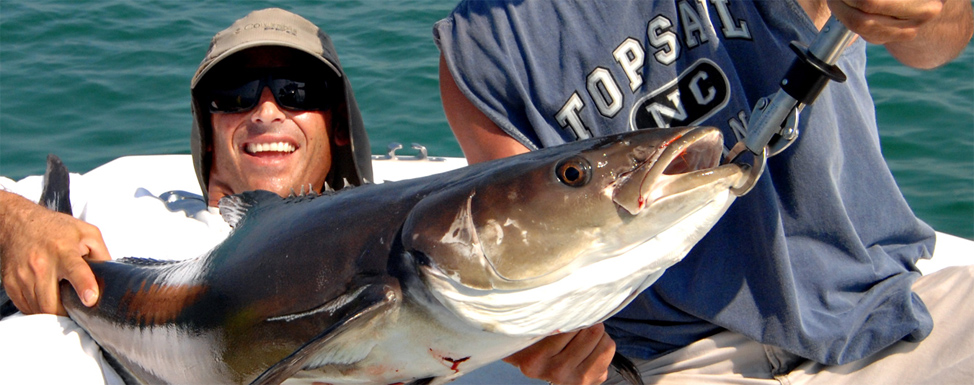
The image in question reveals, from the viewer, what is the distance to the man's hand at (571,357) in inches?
79.8

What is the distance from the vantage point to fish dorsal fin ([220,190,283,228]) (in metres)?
2.28

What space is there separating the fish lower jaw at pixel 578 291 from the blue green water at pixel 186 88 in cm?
469

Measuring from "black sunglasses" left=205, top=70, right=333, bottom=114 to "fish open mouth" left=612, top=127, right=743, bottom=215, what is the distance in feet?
7.49

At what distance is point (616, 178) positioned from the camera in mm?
1497

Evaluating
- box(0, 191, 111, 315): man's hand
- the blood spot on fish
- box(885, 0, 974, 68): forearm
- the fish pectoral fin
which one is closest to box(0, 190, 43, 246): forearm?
box(0, 191, 111, 315): man's hand

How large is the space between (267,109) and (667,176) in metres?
2.35

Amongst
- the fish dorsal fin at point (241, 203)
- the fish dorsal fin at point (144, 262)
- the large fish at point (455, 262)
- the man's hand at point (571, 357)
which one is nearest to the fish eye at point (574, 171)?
the large fish at point (455, 262)

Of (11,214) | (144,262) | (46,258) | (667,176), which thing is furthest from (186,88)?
(667,176)

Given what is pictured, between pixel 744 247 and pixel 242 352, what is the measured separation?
4.73ft

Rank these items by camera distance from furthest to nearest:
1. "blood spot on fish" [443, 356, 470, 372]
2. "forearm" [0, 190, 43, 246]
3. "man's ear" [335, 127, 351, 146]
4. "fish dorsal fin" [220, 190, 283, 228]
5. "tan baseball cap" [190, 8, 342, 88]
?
1. "man's ear" [335, 127, 351, 146]
2. "tan baseball cap" [190, 8, 342, 88]
3. "forearm" [0, 190, 43, 246]
4. "fish dorsal fin" [220, 190, 283, 228]
5. "blood spot on fish" [443, 356, 470, 372]

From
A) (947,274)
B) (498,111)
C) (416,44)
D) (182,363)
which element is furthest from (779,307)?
(416,44)

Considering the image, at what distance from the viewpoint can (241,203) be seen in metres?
2.32

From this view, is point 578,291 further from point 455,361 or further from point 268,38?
point 268,38

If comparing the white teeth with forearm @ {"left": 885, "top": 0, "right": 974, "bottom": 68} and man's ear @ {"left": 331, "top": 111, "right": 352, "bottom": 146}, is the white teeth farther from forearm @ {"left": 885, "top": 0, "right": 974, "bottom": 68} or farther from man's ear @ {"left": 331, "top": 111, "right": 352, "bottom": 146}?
forearm @ {"left": 885, "top": 0, "right": 974, "bottom": 68}
